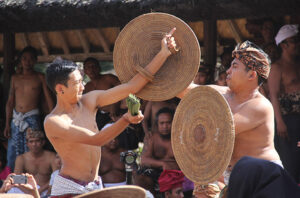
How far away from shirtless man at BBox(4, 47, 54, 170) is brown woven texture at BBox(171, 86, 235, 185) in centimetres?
390

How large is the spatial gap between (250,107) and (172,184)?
220cm

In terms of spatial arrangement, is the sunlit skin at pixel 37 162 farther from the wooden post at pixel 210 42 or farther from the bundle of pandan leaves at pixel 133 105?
the bundle of pandan leaves at pixel 133 105

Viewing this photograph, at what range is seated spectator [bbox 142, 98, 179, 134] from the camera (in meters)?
7.12

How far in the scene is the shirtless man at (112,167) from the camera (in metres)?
7.32

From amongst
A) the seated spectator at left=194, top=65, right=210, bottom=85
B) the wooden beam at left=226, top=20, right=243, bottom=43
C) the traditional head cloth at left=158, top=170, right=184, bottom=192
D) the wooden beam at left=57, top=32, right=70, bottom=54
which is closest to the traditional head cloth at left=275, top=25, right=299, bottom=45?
the seated spectator at left=194, top=65, right=210, bottom=85

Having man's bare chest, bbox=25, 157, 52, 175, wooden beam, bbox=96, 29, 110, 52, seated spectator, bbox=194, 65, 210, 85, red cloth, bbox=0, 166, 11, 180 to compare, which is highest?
wooden beam, bbox=96, 29, 110, 52

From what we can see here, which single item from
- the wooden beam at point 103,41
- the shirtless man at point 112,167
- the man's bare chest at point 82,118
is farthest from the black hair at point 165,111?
the wooden beam at point 103,41

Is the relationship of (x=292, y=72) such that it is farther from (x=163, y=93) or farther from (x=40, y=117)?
(x=40, y=117)

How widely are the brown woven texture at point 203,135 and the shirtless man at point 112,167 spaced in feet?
7.94

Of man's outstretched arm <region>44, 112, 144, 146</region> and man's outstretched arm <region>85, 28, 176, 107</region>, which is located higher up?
man's outstretched arm <region>85, 28, 176, 107</region>

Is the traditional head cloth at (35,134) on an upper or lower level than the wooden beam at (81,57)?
lower

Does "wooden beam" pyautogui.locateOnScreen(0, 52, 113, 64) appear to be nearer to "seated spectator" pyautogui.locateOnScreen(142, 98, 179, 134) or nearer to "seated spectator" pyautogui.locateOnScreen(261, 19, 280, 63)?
"seated spectator" pyautogui.locateOnScreen(142, 98, 179, 134)

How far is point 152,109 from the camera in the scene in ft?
23.6

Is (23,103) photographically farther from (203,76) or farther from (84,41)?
(203,76)
